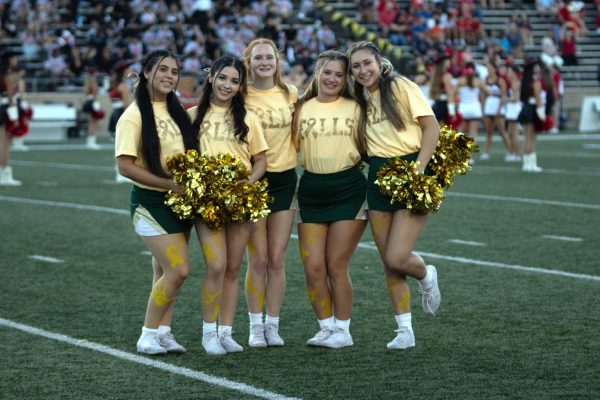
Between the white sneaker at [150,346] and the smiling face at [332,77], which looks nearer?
the white sneaker at [150,346]

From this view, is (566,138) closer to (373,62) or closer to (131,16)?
(131,16)

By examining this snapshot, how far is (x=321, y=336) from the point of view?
5645mm

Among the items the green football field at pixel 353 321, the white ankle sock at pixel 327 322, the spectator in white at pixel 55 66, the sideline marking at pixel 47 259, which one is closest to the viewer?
the green football field at pixel 353 321

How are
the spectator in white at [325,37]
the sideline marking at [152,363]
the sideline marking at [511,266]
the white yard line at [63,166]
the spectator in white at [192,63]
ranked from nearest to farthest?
the sideline marking at [152,363] → the sideline marking at [511,266] → the white yard line at [63,166] → the spectator in white at [192,63] → the spectator in white at [325,37]

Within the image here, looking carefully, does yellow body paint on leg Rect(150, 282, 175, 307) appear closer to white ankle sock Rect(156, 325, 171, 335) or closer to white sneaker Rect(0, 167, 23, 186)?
white ankle sock Rect(156, 325, 171, 335)

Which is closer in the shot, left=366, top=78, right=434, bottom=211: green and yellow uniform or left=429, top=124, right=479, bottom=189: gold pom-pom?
left=366, top=78, right=434, bottom=211: green and yellow uniform

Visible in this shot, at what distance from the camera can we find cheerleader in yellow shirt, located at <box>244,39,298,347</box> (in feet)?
18.5

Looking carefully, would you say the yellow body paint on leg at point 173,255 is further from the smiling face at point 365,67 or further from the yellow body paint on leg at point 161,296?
the smiling face at point 365,67

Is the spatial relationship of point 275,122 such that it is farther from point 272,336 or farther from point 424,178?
point 272,336

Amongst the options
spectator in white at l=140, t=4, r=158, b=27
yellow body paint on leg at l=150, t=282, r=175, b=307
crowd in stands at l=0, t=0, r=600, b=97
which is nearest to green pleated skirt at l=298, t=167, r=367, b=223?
yellow body paint on leg at l=150, t=282, r=175, b=307

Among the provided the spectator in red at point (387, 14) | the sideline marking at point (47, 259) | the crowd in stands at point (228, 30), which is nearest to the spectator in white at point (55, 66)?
the crowd in stands at point (228, 30)

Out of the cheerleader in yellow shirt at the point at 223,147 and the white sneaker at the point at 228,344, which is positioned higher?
the cheerleader in yellow shirt at the point at 223,147

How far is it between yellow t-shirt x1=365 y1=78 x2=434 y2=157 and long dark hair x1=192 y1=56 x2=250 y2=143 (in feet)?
2.02

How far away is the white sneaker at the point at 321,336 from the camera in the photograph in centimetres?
562
